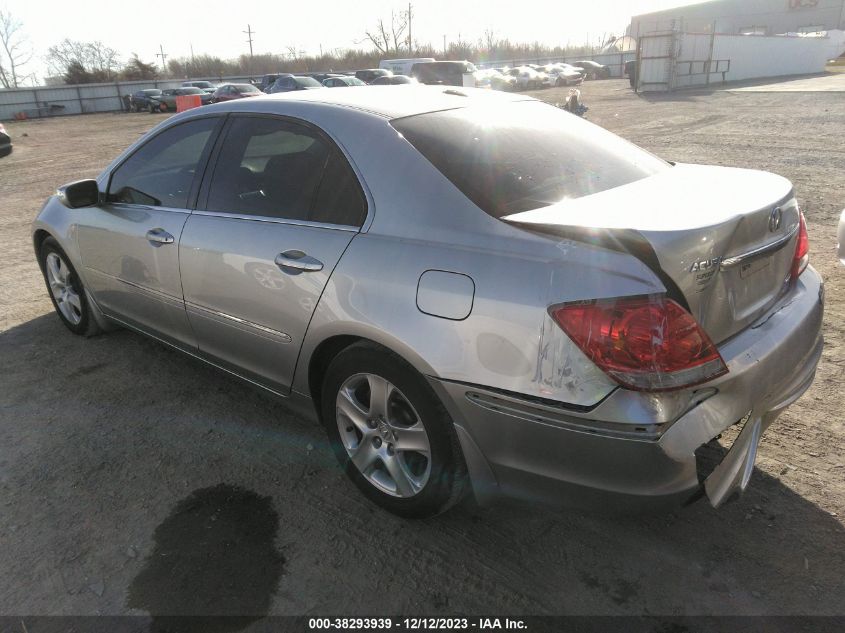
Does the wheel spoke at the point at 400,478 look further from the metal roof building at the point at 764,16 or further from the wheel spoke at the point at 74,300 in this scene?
the metal roof building at the point at 764,16

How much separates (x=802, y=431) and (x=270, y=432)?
266cm

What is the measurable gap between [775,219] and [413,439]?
1.55 meters

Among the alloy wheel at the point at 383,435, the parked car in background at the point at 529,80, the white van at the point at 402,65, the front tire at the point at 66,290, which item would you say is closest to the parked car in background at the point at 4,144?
the front tire at the point at 66,290

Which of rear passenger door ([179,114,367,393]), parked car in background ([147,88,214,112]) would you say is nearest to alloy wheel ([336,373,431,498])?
rear passenger door ([179,114,367,393])

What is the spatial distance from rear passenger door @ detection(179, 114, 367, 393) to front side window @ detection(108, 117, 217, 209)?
0.70ft

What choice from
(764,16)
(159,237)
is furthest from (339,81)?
(764,16)

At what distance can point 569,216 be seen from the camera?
6.86ft

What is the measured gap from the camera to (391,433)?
2473 millimetres

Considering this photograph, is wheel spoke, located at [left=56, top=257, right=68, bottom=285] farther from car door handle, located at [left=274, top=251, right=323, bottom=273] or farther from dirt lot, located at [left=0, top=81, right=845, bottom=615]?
car door handle, located at [left=274, top=251, right=323, bottom=273]

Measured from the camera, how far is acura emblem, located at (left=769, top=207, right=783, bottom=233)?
2172mm

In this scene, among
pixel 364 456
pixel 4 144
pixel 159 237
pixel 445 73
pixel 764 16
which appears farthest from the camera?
pixel 764 16

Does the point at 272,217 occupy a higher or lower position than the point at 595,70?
higher

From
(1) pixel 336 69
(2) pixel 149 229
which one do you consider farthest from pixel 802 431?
(1) pixel 336 69

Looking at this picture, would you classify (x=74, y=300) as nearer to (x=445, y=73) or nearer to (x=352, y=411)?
(x=352, y=411)
